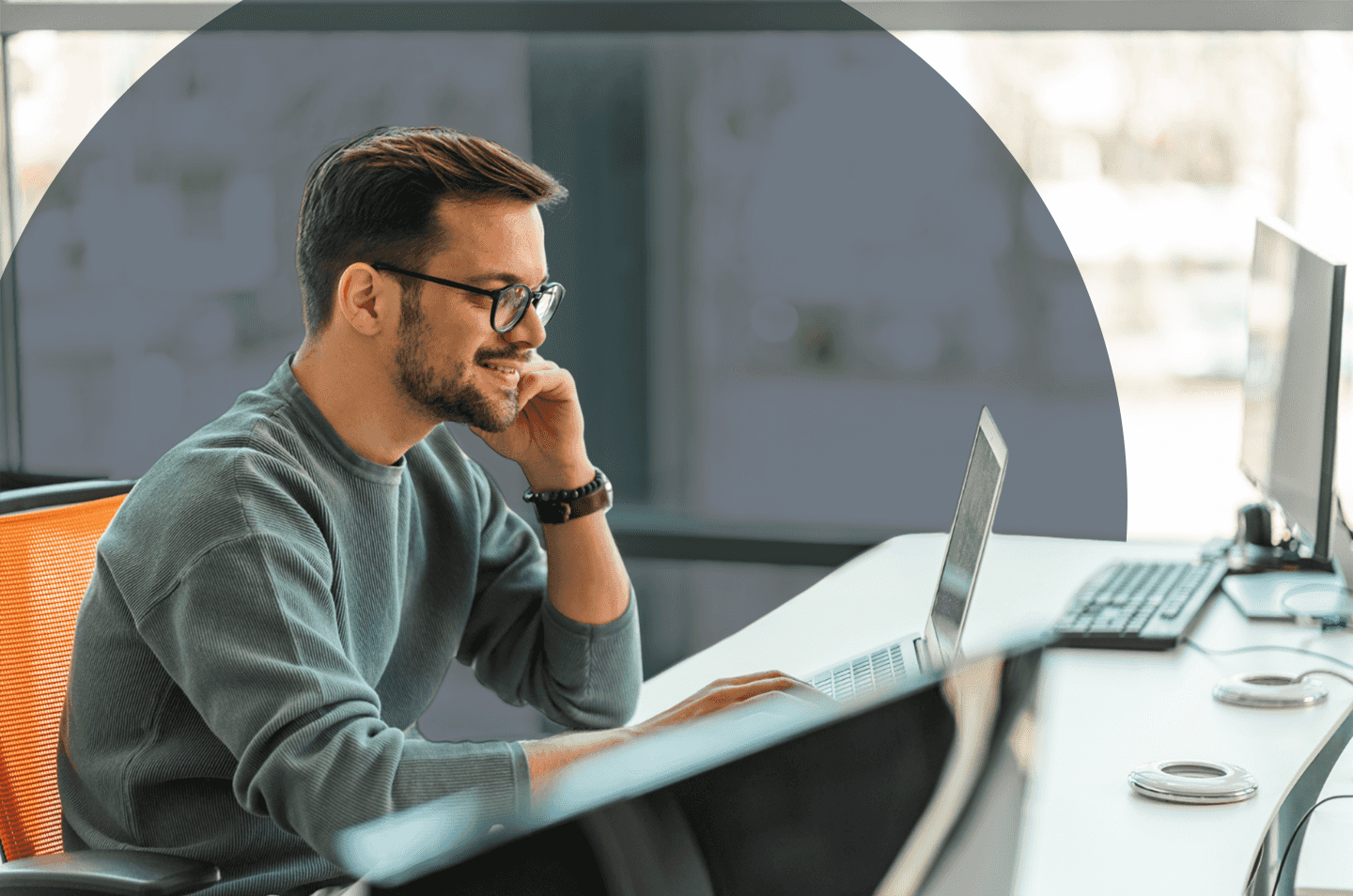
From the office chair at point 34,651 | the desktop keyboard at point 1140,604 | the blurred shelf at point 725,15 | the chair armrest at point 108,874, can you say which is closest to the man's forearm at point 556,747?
the chair armrest at point 108,874

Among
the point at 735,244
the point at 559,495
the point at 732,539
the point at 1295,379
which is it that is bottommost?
the point at 732,539

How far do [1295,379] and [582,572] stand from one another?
1130 mm

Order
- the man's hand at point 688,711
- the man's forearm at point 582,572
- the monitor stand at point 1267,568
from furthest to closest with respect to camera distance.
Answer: the monitor stand at point 1267,568 < the man's forearm at point 582,572 < the man's hand at point 688,711

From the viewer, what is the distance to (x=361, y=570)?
4.37ft

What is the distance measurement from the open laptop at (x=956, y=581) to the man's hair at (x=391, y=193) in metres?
0.62

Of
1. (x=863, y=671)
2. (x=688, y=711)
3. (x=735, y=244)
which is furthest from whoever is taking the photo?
(x=735, y=244)

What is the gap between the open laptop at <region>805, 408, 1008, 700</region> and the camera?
56.0 inches

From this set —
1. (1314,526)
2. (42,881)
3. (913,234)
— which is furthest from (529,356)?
(913,234)

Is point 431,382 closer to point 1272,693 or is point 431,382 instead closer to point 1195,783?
point 1195,783

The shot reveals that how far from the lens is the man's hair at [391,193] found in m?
1.34

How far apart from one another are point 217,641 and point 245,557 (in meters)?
0.08

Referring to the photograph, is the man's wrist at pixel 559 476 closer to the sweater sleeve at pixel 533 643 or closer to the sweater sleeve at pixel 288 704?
the sweater sleeve at pixel 533 643

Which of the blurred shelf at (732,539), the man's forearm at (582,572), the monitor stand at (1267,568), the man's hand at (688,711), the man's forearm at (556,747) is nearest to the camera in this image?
the man's hand at (688,711)

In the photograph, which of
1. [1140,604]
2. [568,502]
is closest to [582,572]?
[568,502]
